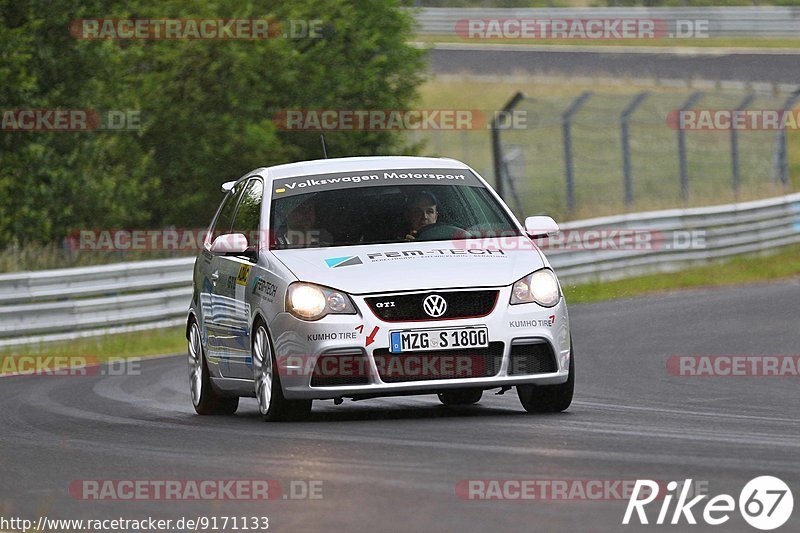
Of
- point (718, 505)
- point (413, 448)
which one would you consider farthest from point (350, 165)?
point (718, 505)

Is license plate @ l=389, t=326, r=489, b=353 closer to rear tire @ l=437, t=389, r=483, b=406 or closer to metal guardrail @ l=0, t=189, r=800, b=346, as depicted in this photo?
rear tire @ l=437, t=389, r=483, b=406

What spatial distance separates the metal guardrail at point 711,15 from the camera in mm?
48188

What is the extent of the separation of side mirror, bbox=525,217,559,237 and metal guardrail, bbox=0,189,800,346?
9.82 meters

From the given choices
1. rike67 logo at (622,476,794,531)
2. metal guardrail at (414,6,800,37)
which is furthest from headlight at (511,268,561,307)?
metal guardrail at (414,6,800,37)

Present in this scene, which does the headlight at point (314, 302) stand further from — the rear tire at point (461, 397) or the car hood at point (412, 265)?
the rear tire at point (461, 397)

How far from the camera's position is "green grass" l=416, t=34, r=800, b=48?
49.0 metres

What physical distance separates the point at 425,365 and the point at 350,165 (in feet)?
6.44

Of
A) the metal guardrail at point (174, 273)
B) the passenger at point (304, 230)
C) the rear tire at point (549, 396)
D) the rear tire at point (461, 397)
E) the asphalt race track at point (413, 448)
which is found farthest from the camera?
the metal guardrail at point (174, 273)

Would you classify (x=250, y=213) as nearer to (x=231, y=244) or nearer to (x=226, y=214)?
(x=231, y=244)

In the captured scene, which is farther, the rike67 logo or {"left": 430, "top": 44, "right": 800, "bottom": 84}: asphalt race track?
{"left": 430, "top": 44, "right": 800, "bottom": 84}: asphalt race track

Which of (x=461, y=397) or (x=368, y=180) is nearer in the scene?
(x=368, y=180)

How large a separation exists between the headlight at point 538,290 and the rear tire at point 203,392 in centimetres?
265

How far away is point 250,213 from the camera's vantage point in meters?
11.1

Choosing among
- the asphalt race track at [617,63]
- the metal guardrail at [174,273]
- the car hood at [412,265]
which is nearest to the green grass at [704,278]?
the metal guardrail at [174,273]
